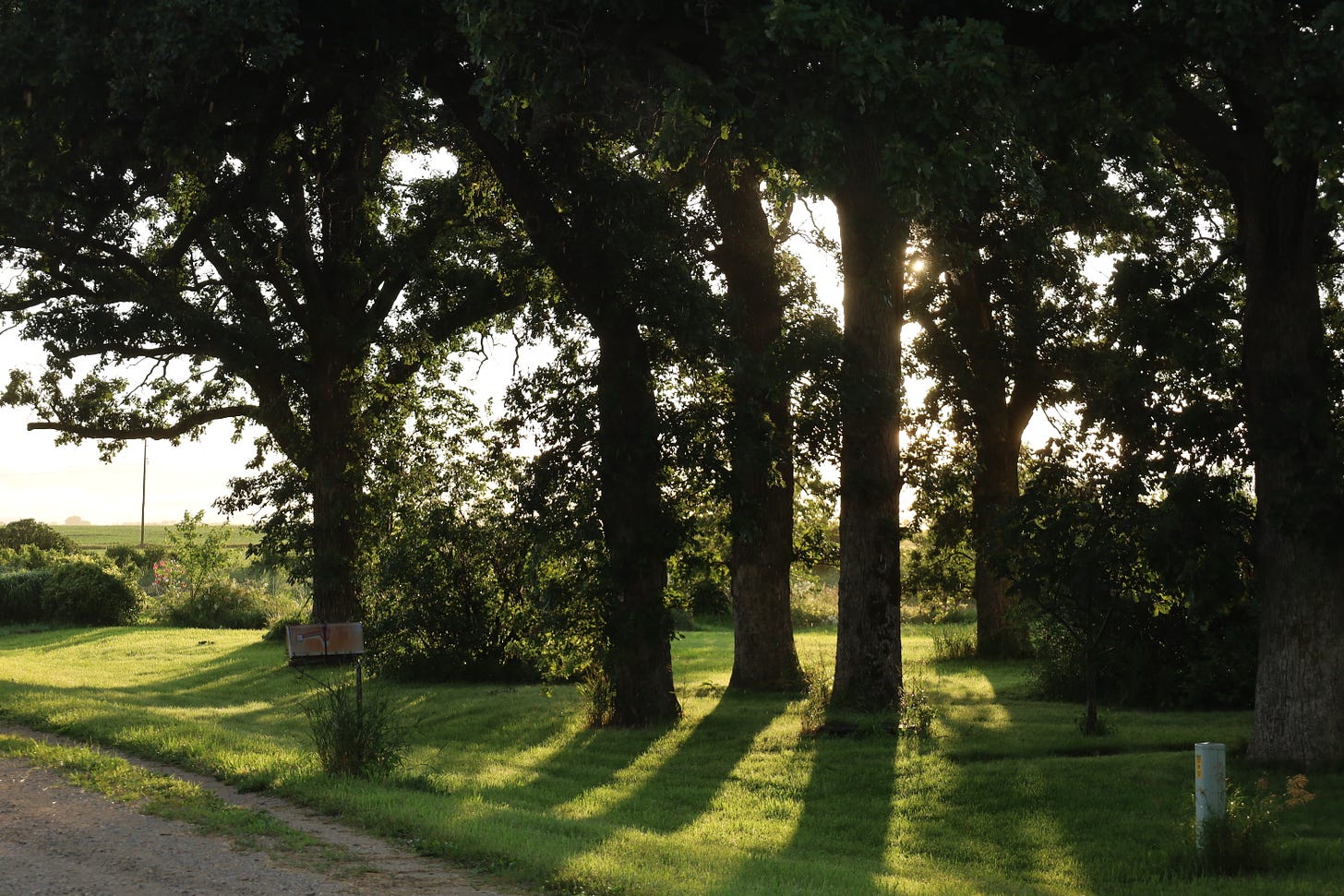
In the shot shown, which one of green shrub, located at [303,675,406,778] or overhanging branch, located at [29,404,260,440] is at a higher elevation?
overhanging branch, located at [29,404,260,440]

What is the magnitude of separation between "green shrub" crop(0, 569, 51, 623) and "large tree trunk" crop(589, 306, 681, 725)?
34795mm

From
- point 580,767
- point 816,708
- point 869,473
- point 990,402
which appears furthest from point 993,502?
point 580,767

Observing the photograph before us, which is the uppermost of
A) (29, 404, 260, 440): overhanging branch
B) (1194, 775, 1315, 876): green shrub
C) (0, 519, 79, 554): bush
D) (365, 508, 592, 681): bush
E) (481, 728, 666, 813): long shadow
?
(29, 404, 260, 440): overhanging branch

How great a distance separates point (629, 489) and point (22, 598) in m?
35.9

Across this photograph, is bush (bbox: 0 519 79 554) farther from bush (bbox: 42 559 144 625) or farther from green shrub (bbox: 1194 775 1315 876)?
green shrub (bbox: 1194 775 1315 876)

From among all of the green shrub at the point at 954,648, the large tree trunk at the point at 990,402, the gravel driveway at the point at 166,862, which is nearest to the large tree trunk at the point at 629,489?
the gravel driveway at the point at 166,862

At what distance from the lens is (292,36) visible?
1296cm

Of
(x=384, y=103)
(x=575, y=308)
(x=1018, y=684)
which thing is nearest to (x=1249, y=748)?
(x=1018, y=684)

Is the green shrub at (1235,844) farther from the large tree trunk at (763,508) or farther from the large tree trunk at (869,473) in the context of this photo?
the large tree trunk at (763,508)

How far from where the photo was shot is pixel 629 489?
16.7 meters

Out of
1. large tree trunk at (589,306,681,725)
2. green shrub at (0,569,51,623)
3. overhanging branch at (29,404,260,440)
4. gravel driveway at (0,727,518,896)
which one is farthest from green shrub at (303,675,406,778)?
green shrub at (0,569,51,623)

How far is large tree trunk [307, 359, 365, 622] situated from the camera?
2598 centimetres

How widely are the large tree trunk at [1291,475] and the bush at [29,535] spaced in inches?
2747

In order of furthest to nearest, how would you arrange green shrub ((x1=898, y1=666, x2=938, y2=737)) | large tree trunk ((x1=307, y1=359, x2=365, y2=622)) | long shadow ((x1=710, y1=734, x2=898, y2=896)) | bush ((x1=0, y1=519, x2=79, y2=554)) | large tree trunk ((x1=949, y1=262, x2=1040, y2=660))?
bush ((x1=0, y1=519, x2=79, y2=554)), large tree trunk ((x1=307, y1=359, x2=365, y2=622)), large tree trunk ((x1=949, y1=262, x2=1040, y2=660)), green shrub ((x1=898, y1=666, x2=938, y2=737)), long shadow ((x1=710, y1=734, x2=898, y2=896))
